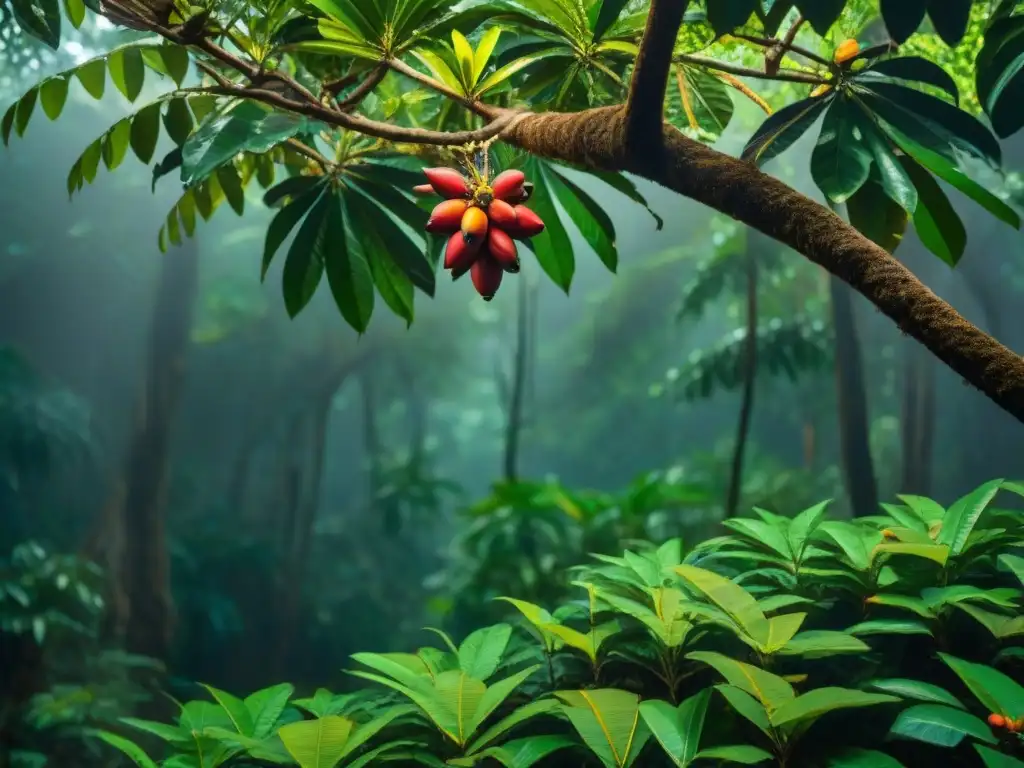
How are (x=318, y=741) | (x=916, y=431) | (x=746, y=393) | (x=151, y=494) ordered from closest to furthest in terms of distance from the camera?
(x=318, y=741), (x=746, y=393), (x=916, y=431), (x=151, y=494)

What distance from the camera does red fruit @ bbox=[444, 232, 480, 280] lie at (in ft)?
3.48

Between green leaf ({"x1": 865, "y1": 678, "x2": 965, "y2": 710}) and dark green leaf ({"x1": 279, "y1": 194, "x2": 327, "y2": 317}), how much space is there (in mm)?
1153

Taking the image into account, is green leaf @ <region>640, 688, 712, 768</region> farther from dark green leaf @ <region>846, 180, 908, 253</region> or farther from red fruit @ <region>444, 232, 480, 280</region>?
dark green leaf @ <region>846, 180, 908, 253</region>

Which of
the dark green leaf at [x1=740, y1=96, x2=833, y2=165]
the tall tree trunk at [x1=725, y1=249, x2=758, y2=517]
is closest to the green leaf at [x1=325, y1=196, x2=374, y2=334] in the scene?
the dark green leaf at [x1=740, y1=96, x2=833, y2=165]

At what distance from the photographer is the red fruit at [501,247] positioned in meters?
1.06

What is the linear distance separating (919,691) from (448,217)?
85 centimetres

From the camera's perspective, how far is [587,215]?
1.68 metres

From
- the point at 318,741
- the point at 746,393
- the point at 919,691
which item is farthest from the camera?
the point at 746,393

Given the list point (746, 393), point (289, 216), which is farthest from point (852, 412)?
point (289, 216)

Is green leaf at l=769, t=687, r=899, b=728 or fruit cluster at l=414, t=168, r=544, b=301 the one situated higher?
fruit cluster at l=414, t=168, r=544, b=301

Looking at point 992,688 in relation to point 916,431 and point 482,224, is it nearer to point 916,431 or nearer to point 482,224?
point 482,224

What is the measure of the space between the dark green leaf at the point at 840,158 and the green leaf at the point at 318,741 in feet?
3.24

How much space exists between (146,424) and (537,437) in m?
7.82

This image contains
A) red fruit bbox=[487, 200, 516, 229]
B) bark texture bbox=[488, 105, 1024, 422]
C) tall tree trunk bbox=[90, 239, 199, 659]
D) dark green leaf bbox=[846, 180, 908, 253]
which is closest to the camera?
bark texture bbox=[488, 105, 1024, 422]
